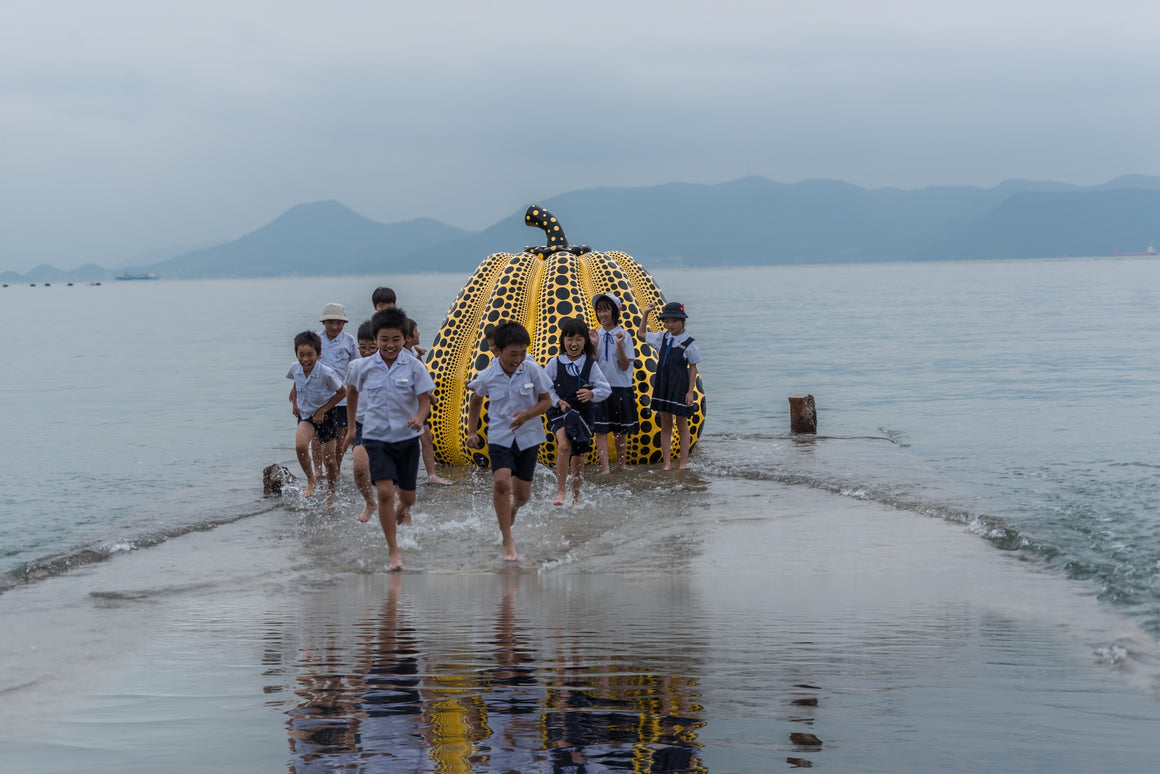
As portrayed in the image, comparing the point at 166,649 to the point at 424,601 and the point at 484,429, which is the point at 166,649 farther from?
the point at 484,429

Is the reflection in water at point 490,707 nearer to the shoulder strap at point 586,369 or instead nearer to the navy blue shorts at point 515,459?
the navy blue shorts at point 515,459

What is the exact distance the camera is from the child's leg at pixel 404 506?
290 inches

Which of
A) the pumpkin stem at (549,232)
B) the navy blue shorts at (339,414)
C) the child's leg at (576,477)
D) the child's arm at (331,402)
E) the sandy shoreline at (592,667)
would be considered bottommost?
the sandy shoreline at (592,667)

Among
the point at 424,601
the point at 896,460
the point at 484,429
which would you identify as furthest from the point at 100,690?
the point at 896,460

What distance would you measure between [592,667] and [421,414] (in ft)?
8.95

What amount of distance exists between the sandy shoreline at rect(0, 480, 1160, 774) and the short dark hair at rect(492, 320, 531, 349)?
1.40 m

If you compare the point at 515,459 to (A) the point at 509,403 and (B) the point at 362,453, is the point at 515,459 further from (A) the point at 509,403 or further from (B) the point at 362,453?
(B) the point at 362,453

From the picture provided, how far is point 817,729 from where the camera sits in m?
3.84

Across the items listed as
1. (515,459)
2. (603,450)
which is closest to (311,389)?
(515,459)

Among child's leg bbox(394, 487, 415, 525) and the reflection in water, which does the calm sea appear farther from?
the reflection in water

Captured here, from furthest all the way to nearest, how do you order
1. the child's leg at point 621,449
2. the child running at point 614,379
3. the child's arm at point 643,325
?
1. the child's leg at point 621,449
2. the child's arm at point 643,325
3. the child running at point 614,379

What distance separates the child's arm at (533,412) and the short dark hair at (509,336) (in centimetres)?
36

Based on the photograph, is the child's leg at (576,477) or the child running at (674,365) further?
the child running at (674,365)

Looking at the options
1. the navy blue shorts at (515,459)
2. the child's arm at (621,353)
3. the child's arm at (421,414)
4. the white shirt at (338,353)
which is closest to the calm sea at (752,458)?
the navy blue shorts at (515,459)
